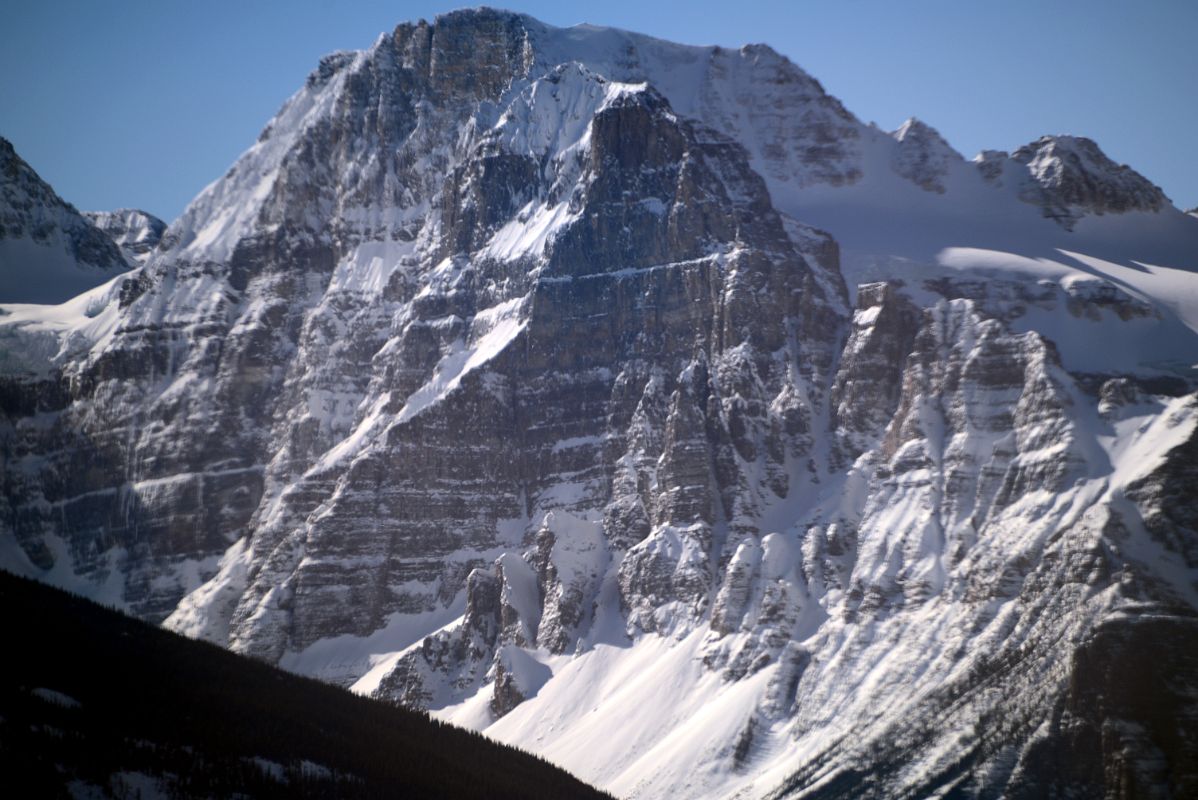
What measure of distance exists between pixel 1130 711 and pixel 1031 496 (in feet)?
107

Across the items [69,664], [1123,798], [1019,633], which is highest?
[69,664]

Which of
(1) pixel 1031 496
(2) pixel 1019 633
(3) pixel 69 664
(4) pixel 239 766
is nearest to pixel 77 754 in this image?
(4) pixel 239 766

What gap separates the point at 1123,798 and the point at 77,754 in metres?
105

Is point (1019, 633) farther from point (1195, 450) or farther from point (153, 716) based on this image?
point (153, 716)

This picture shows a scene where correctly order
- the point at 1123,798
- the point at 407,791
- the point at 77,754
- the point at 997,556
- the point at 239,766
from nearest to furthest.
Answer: the point at 77,754
the point at 239,766
the point at 407,791
the point at 1123,798
the point at 997,556

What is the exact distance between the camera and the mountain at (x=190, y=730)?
92.1 meters

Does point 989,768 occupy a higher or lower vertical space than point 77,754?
lower

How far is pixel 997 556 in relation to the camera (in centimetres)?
19525

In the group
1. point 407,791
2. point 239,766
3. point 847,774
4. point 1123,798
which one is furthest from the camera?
point 847,774

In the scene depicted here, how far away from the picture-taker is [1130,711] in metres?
172

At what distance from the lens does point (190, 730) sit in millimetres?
102375

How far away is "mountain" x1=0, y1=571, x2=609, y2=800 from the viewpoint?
92.1 m

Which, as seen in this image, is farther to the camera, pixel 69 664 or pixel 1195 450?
pixel 1195 450

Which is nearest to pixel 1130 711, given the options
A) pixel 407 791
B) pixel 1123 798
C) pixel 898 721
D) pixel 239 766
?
pixel 1123 798
